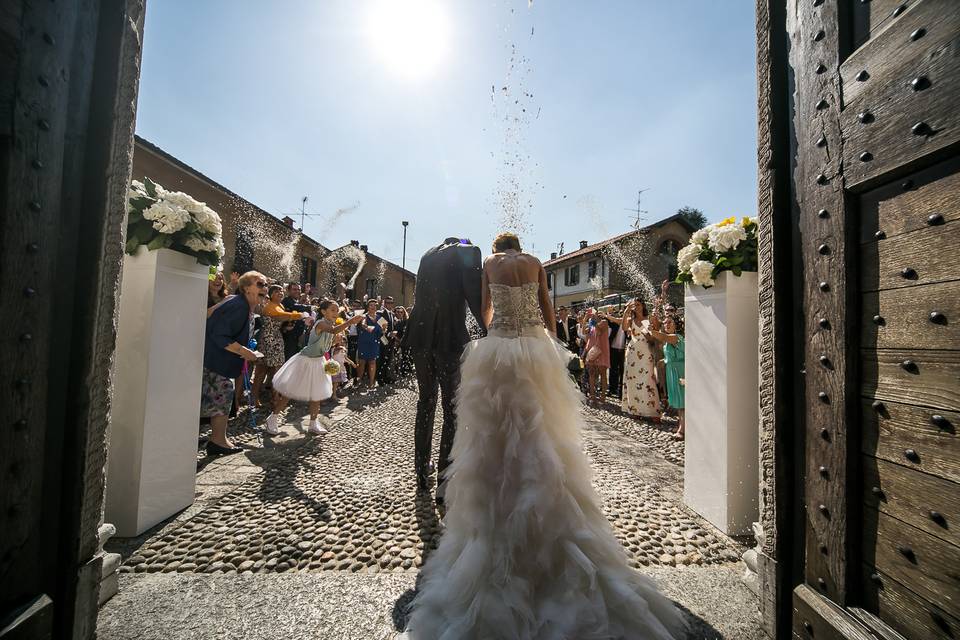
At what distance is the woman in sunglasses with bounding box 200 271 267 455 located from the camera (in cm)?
431

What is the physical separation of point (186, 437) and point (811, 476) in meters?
3.96

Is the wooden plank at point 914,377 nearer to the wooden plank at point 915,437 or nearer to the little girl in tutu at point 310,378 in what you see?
the wooden plank at point 915,437

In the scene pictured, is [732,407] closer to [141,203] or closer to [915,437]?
[915,437]

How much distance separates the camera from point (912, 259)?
130 centimetres

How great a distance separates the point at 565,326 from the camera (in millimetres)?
10898

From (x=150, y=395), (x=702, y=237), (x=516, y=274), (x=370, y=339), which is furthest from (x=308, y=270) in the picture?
(x=702, y=237)

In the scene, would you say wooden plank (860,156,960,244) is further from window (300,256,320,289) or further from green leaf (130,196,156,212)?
window (300,256,320,289)

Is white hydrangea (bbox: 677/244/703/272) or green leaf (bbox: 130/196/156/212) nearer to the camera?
green leaf (bbox: 130/196/156/212)

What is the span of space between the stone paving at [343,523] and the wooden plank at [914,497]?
1.50 metres

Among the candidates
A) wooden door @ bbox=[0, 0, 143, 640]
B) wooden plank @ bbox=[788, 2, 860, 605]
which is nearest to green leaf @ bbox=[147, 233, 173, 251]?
wooden door @ bbox=[0, 0, 143, 640]

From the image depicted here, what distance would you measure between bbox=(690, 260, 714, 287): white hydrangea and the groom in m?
1.75

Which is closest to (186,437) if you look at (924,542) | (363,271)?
(924,542)

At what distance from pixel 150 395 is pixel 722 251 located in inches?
168

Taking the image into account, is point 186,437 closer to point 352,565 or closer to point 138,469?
point 138,469
